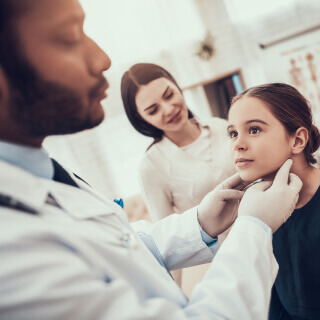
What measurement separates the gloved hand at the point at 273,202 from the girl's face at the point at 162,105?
64 centimetres

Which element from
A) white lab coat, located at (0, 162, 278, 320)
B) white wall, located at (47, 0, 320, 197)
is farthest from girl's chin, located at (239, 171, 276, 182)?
white wall, located at (47, 0, 320, 197)

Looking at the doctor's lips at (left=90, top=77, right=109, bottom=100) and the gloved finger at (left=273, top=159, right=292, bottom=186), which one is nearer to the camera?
the doctor's lips at (left=90, top=77, right=109, bottom=100)

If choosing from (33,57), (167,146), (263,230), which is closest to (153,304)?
(263,230)

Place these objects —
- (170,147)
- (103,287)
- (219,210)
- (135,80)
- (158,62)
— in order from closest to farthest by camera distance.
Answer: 1. (103,287)
2. (219,210)
3. (135,80)
4. (170,147)
5. (158,62)

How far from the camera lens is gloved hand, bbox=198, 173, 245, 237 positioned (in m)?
0.85

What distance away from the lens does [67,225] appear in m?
0.50

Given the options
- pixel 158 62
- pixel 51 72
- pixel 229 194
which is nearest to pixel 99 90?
pixel 51 72

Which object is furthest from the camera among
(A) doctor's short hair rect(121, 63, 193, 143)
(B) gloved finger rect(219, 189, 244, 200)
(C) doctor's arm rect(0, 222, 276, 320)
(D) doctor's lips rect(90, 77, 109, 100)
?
(A) doctor's short hair rect(121, 63, 193, 143)

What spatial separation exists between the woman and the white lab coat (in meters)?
0.62

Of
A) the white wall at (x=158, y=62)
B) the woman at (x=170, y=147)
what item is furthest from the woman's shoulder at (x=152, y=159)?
the white wall at (x=158, y=62)

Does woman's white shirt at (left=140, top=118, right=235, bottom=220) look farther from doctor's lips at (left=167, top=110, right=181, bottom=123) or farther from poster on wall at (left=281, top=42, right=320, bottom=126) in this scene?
poster on wall at (left=281, top=42, right=320, bottom=126)

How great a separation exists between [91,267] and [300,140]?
2.53ft

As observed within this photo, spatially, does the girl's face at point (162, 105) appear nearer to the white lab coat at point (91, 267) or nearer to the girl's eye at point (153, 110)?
the girl's eye at point (153, 110)

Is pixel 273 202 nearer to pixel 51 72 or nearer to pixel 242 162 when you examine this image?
pixel 242 162
